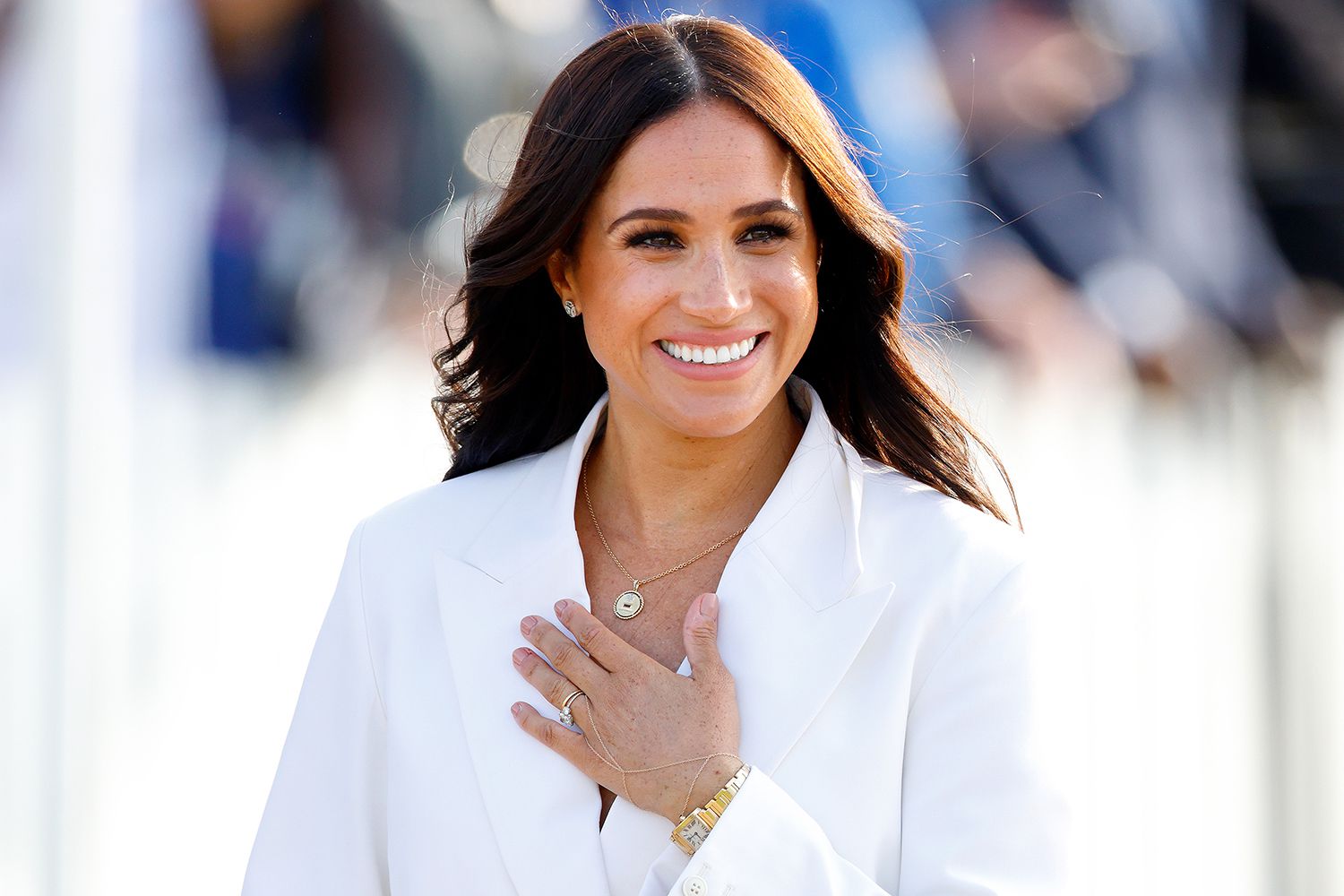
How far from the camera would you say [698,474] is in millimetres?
2184

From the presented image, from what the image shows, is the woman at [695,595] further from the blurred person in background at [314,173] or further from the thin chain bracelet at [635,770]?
the blurred person in background at [314,173]

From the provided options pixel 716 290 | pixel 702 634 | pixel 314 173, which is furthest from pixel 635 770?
pixel 314 173

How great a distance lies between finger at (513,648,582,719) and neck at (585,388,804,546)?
281 millimetres

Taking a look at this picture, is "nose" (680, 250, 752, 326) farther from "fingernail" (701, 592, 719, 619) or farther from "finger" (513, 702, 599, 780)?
"finger" (513, 702, 599, 780)

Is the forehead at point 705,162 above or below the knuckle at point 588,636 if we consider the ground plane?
above

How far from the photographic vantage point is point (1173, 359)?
464 centimetres

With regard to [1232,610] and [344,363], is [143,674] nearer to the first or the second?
[344,363]

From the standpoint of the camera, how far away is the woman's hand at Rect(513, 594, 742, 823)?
1.81 meters

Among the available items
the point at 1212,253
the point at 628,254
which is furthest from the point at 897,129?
the point at 628,254

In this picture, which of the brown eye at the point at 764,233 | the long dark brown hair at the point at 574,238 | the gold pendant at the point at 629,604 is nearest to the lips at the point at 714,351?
the brown eye at the point at 764,233

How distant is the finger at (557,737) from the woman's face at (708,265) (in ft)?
1.40

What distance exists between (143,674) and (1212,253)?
128 inches

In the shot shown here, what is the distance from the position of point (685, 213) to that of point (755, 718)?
649mm

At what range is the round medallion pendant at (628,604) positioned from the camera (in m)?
2.10
